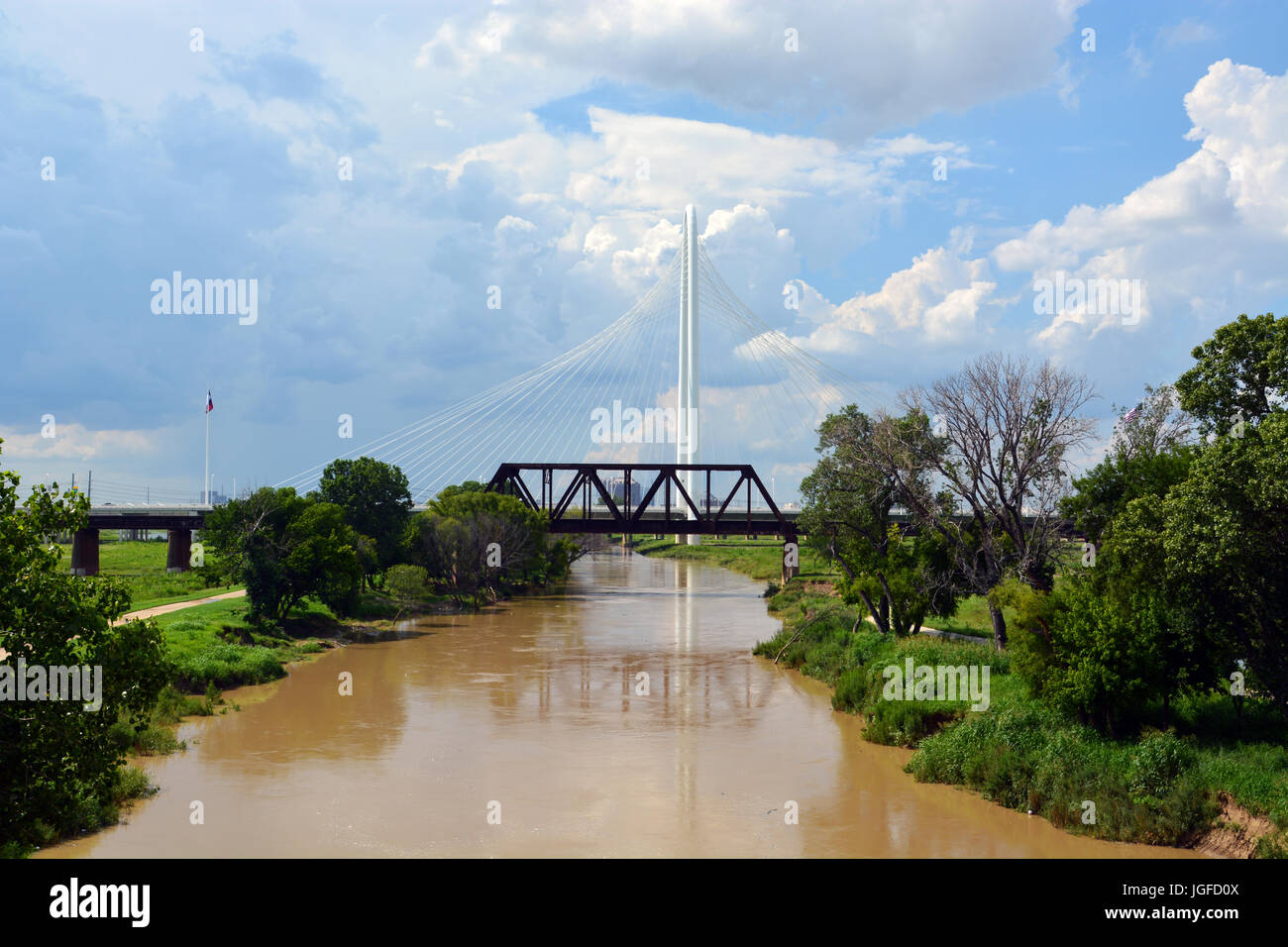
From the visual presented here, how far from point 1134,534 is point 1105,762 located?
5.12 meters

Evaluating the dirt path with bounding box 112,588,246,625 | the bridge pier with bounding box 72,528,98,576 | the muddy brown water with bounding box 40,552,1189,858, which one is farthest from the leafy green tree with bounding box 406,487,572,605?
the bridge pier with bounding box 72,528,98,576

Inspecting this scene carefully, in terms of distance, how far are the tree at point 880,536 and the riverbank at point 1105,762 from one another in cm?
640

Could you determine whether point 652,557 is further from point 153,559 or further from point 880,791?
point 880,791

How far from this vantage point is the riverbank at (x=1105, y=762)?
19.4 meters

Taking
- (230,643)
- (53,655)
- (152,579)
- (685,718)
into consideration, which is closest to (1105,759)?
(685,718)

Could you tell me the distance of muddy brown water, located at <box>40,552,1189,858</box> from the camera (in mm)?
19922

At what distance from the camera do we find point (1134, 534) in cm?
2194

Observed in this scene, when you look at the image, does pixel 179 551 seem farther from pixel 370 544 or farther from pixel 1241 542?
pixel 1241 542

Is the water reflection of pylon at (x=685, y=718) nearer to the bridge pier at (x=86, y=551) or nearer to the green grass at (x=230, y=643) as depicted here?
the green grass at (x=230, y=643)

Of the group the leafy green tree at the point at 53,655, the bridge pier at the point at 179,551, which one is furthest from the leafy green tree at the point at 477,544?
the leafy green tree at the point at 53,655

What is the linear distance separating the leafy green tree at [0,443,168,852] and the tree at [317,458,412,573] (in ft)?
147

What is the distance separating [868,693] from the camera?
32.7m
